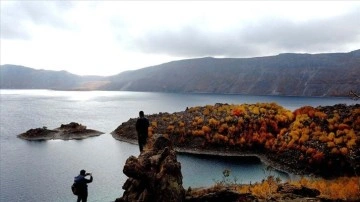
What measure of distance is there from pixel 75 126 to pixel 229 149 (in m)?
46.9

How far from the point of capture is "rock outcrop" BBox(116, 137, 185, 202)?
2267cm

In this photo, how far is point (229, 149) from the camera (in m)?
71.9

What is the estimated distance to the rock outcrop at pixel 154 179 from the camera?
22672 mm

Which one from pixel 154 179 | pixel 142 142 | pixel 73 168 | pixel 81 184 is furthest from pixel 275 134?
pixel 81 184

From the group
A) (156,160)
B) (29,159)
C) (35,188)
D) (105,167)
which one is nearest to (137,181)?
(156,160)

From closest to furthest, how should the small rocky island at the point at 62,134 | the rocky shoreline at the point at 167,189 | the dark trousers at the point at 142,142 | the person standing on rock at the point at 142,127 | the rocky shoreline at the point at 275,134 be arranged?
the rocky shoreline at the point at 167,189, the person standing on rock at the point at 142,127, the dark trousers at the point at 142,142, the rocky shoreline at the point at 275,134, the small rocky island at the point at 62,134

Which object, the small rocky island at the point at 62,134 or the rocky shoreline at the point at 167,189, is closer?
the rocky shoreline at the point at 167,189

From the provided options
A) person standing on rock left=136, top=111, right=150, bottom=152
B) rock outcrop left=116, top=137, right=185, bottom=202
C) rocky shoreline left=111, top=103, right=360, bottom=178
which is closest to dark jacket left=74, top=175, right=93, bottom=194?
rock outcrop left=116, top=137, right=185, bottom=202

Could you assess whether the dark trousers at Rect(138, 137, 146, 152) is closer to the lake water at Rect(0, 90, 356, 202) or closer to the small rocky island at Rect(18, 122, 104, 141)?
the lake water at Rect(0, 90, 356, 202)

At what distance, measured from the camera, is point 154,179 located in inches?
904

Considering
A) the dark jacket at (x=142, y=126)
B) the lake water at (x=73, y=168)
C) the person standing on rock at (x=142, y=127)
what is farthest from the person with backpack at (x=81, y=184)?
the lake water at (x=73, y=168)

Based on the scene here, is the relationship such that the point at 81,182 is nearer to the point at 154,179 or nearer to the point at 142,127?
the point at 154,179

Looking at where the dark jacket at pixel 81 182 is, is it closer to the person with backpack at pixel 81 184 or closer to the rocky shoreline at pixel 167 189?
the person with backpack at pixel 81 184

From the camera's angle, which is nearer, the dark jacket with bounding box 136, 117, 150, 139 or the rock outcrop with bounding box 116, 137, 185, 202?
the rock outcrop with bounding box 116, 137, 185, 202
